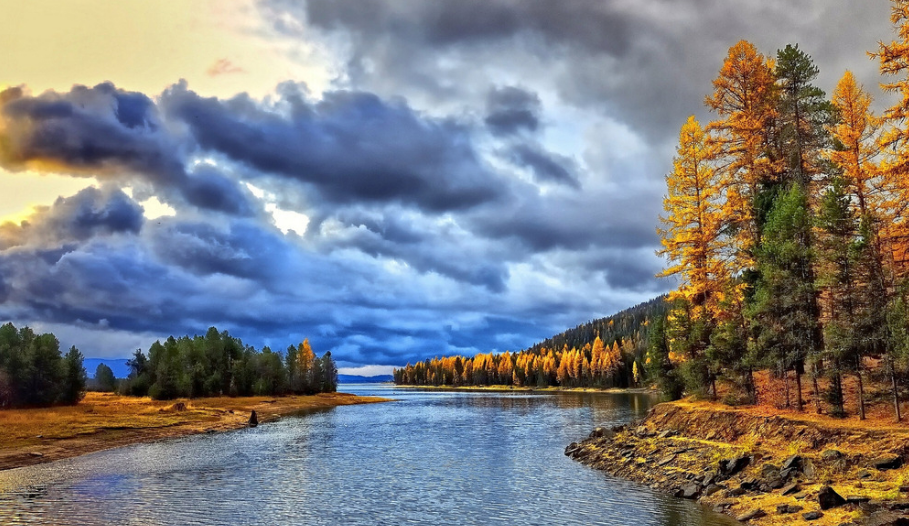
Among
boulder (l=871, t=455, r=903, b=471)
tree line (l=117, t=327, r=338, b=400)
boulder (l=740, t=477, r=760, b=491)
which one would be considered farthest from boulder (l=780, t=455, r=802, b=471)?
tree line (l=117, t=327, r=338, b=400)

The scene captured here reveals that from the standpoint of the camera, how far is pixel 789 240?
4100 cm

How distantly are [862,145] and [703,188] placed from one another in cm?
1365

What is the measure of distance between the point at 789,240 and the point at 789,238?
0.69 m

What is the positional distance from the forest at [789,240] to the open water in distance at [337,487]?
15.2 metres

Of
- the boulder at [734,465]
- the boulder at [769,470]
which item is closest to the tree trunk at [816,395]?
the boulder at [734,465]

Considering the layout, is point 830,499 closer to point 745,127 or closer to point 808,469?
point 808,469

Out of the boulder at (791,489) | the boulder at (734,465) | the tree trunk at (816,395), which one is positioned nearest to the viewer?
the boulder at (791,489)

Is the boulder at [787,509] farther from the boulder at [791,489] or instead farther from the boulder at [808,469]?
the boulder at [808,469]

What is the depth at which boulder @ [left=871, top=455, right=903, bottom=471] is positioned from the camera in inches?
1065

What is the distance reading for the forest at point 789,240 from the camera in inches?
1352

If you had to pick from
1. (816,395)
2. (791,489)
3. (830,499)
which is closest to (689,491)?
(791,489)

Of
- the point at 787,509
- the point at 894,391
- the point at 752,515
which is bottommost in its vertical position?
the point at 752,515

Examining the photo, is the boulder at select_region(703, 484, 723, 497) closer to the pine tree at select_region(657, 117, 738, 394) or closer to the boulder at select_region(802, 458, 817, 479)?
the boulder at select_region(802, 458, 817, 479)

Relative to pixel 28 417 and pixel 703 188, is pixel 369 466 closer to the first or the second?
pixel 703 188
